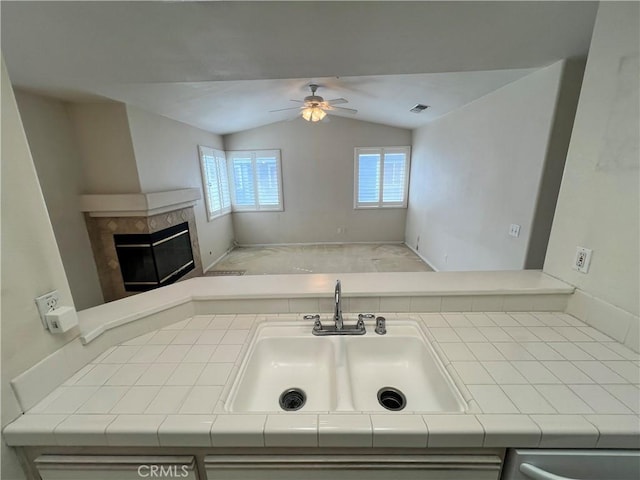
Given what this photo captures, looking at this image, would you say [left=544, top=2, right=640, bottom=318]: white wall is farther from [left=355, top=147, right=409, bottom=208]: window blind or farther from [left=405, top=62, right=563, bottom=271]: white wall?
[left=355, top=147, right=409, bottom=208]: window blind

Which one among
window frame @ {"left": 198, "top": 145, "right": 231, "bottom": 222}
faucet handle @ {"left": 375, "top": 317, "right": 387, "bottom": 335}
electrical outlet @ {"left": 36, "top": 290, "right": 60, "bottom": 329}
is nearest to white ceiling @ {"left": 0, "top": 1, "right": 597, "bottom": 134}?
electrical outlet @ {"left": 36, "top": 290, "right": 60, "bottom": 329}

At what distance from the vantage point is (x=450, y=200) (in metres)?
3.78

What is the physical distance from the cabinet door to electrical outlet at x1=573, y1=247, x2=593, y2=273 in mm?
1672

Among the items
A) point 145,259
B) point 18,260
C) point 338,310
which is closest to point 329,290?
point 338,310

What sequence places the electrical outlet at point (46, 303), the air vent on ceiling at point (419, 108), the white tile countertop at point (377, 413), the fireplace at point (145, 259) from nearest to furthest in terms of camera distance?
the white tile countertop at point (377, 413)
the electrical outlet at point (46, 303)
the fireplace at point (145, 259)
the air vent on ceiling at point (419, 108)

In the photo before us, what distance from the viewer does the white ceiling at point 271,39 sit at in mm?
1195

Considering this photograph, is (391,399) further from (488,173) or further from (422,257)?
(422,257)

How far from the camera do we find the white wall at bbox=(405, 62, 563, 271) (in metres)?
2.17

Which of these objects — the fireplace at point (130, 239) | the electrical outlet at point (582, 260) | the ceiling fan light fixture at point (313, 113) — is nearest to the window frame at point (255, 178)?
the ceiling fan light fixture at point (313, 113)

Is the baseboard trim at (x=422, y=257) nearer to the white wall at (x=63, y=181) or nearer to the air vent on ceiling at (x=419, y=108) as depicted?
the air vent on ceiling at (x=419, y=108)

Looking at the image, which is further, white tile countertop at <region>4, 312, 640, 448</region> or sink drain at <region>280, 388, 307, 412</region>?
sink drain at <region>280, 388, 307, 412</region>

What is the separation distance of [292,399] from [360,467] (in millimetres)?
368

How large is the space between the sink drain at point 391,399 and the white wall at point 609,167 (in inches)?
36.7

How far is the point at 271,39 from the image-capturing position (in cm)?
144
